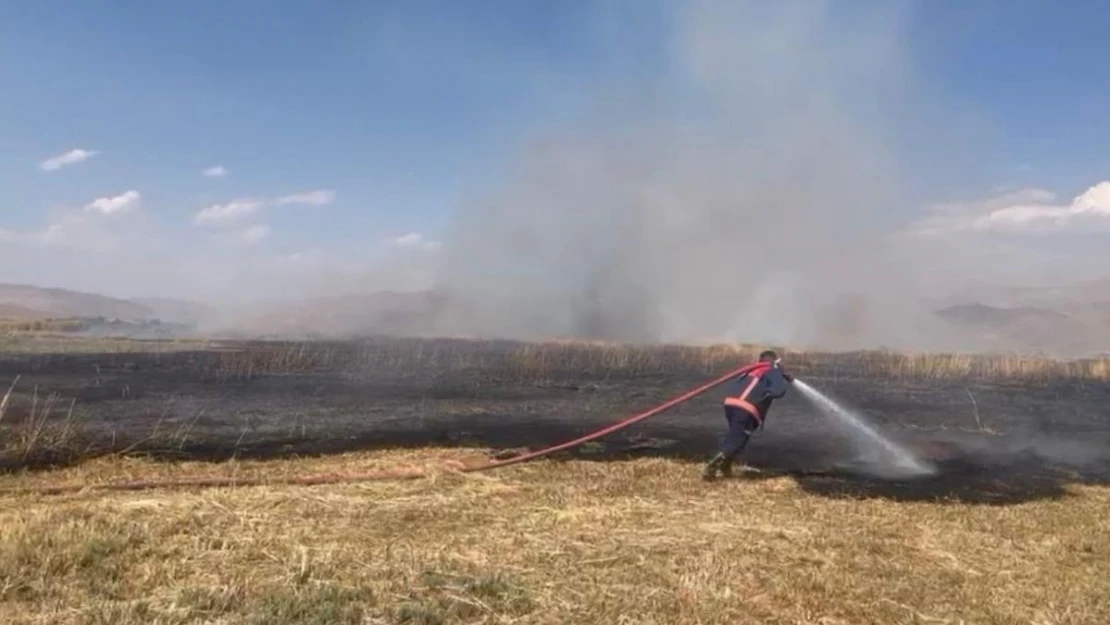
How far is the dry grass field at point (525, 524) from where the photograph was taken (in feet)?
20.8

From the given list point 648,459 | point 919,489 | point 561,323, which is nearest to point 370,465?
point 648,459

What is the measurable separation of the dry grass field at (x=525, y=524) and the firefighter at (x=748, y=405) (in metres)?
0.52

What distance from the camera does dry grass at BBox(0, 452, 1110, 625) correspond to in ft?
20.1

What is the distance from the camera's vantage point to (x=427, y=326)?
89312 millimetres

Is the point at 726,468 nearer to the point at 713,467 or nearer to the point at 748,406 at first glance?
the point at 713,467

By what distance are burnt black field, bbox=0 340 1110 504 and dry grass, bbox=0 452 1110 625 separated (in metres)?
2.36

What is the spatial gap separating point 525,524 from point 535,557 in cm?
127

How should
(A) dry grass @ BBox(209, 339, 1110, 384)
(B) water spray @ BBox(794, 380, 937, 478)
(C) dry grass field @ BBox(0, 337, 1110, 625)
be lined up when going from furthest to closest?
1. (A) dry grass @ BBox(209, 339, 1110, 384)
2. (B) water spray @ BBox(794, 380, 937, 478)
3. (C) dry grass field @ BBox(0, 337, 1110, 625)

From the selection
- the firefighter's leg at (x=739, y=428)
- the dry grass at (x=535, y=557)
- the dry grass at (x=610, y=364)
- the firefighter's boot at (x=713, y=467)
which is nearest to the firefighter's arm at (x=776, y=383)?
the firefighter's leg at (x=739, y=428)

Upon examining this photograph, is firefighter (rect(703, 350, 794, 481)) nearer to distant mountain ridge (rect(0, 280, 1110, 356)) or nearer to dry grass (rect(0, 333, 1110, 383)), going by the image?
dry grass (rect(0, 333, 1110, 383))

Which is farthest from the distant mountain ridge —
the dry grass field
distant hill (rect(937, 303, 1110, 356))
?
the dry grass field

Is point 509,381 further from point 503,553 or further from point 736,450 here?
point 503,553

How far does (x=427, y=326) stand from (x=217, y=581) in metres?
83.6

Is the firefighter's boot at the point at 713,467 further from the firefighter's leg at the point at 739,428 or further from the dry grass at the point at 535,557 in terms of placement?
the dry grass at the point at 535,557
